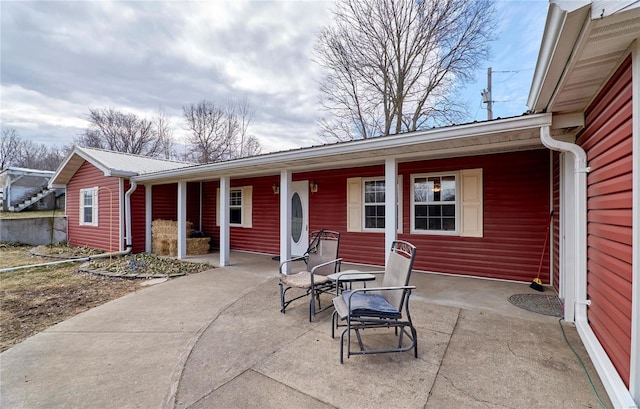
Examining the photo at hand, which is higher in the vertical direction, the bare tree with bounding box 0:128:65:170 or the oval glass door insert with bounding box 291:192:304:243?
the bare tree with bounding box 0:128:65:170

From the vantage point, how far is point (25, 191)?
13445 millimetres

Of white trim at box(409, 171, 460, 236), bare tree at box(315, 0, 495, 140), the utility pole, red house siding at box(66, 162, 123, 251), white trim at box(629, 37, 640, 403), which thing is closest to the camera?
white trim at box(629, 37, 640, 403)

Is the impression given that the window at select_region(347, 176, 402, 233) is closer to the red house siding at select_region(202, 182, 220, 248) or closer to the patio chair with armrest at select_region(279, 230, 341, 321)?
the patio chair with armrest at select_region(279, 230, 341, 321)

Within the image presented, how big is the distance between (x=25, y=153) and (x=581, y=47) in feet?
122

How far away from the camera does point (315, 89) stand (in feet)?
42.6

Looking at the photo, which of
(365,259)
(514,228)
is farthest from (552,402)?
(365,259)

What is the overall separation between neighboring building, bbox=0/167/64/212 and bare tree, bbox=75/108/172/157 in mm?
9922

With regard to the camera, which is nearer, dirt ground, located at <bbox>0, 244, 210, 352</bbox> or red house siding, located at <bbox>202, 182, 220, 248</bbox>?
dirt ground, located at <bbox>0, 244, 210, 352</bbox>

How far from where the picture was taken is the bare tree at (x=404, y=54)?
10836 mm

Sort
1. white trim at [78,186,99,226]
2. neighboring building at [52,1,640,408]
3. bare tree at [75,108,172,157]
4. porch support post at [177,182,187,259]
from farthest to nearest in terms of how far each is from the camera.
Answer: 1. bare tree at [75,108,172,157]
2. white trim at [78,186,99,226]
3. porch support post at [177,182,187,259]
4. neighboring building at [52,1,640,408]

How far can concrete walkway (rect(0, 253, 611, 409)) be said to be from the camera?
1.98 meters

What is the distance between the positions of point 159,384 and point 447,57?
42.7 feet

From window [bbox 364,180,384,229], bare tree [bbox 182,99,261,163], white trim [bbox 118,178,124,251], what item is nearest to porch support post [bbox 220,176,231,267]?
window [bbox 364,180,384,229]

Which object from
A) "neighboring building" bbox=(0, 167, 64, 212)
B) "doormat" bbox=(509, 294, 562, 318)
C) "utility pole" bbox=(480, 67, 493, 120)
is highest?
"utility pole" bbox=(480, 67, 493, 120)
